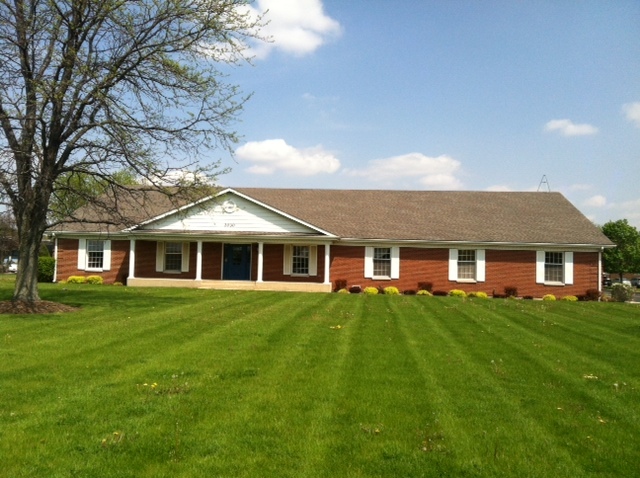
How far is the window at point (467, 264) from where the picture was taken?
2783cm

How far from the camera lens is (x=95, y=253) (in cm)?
2886

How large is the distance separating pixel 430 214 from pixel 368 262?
5.22 m

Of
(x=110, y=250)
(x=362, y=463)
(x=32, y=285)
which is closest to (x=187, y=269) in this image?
(x=110, y=250)

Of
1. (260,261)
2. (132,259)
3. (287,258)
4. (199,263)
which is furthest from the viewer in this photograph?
(287,258)

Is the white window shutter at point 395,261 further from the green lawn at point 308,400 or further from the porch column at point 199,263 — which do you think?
the green lawn at point 308,400

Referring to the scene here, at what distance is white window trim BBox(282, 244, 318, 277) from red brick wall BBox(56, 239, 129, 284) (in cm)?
828

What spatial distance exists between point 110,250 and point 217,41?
639 inches

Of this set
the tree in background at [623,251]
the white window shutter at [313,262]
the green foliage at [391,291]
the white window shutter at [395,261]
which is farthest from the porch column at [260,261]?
the tree in background at [623,251]

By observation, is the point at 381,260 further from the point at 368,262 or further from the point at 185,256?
the point at 185,256

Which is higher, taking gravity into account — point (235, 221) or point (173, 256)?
point (235, 221)

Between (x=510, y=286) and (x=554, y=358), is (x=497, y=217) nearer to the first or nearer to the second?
(x=510, y=286)

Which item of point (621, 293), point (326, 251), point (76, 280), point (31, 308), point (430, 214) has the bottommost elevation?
point (621, 293)

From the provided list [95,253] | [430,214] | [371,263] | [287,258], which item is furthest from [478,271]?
[95,253]

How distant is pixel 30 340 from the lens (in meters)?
10.3
